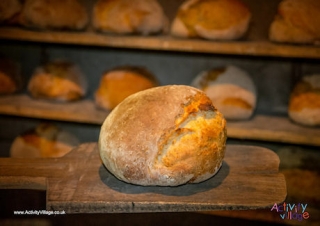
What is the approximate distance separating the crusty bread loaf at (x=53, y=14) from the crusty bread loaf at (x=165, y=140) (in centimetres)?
89

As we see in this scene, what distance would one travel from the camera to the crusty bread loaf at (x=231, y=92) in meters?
1.63

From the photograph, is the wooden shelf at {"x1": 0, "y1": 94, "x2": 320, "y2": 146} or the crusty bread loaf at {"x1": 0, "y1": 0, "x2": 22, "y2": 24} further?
the crusty bread loaf at {"x1": 0, "y1": 0, "x2": 22, "y2": 24}

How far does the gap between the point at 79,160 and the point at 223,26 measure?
825 mm

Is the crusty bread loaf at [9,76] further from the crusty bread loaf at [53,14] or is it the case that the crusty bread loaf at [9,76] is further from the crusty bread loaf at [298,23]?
the crusty bread loaf at [298,23]

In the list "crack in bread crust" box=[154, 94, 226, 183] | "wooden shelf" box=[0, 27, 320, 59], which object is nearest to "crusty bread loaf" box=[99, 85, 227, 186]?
"crack in bread crust" box=[154, 94, 226, 183]

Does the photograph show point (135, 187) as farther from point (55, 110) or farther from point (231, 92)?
point (55, 110)

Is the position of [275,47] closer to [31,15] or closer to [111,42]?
[111,42]

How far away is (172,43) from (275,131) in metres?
0.57

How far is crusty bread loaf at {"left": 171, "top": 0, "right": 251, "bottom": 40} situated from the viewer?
1.55m

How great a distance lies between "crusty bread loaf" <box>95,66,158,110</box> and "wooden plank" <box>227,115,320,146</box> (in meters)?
0.44

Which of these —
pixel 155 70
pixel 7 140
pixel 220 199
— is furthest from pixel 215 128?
pixel 7 140

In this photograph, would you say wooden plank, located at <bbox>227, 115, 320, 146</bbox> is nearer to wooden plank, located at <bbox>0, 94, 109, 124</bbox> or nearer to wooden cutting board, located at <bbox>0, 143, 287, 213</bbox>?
wooden cutting board, located at <bbox>0, 143, 287, 213</bbox>

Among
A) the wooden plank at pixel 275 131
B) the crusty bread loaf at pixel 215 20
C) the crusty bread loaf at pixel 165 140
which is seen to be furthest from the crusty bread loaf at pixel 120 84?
the crusty bread loaf at pixel 165 140

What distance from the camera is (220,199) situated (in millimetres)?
929
